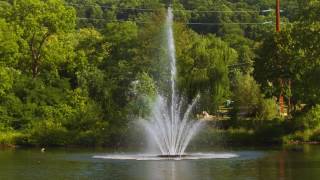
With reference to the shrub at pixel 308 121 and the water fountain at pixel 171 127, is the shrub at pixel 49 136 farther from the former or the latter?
the shrub at pixel 308 121

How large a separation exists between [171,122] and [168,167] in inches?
478

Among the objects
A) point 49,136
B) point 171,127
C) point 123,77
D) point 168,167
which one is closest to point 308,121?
point 171,127

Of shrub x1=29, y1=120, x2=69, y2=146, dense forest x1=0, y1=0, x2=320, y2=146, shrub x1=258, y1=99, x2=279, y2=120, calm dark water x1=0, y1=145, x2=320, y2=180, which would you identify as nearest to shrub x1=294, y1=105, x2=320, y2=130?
dense forest x1=0, y1=0, x2=320, y2=146

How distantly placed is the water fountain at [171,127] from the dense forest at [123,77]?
86 cm

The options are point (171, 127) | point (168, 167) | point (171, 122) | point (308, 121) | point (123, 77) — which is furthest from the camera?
point (123, 77)

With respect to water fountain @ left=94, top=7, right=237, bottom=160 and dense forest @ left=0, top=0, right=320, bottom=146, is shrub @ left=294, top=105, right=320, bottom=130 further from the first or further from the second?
water fountain @ left=94, top=7, right=237, bottom=160

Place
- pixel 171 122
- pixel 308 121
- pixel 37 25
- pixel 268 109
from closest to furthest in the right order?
pixel 171 122 < pixel 308 121 < pixel 268 109 < pixel 37 25

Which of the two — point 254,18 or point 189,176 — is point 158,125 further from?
point 254,18

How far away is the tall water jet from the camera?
1598 inches

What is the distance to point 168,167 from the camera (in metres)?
31.8

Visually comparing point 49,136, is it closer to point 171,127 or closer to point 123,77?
point 123,77

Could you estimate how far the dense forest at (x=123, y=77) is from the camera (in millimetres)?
49625

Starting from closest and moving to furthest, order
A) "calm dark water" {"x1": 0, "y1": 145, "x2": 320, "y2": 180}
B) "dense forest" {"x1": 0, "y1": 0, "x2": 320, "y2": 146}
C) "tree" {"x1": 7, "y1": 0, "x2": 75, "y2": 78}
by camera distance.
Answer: "calm dark water" {"x1": 0, "y1": 145, "x2": 320, "y2": 180} < "dense forest" {"x1": 0, "y1": 0, "x2": 320, "y2": 146} < "tree" {"x1": 7, "y1": 0, "x2": 75, "y2": 78}

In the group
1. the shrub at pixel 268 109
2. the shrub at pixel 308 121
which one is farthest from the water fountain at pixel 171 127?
the shrub at pixel 308 121
